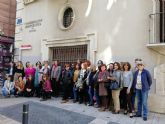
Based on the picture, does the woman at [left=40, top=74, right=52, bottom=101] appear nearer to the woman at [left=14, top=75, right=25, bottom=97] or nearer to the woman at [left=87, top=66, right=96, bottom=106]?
the woman at [left=14, top=75, right=25, bottom=97]

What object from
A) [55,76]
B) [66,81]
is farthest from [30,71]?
[66,81]

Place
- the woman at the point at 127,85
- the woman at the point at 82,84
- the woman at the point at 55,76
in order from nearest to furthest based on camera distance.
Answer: the woman at the point at 127,85 < the woman at the point at 82,84 < the woman at the point at 55,76

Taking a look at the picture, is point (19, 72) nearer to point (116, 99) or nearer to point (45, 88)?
point (45, 88)

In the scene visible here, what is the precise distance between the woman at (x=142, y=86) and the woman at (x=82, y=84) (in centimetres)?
236

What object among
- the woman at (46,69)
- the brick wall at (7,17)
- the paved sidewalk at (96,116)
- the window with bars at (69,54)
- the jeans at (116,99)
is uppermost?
the brick wall at (7,17)

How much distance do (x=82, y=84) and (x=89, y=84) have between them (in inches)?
17.7

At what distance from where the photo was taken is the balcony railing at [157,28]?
10.5 metres

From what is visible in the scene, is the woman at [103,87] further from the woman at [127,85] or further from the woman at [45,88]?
the woman at [45,88]

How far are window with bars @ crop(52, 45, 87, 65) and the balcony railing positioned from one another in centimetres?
344

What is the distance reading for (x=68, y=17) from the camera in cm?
1400

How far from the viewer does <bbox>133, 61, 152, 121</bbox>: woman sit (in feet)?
30.7

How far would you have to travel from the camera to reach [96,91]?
35.3 feet

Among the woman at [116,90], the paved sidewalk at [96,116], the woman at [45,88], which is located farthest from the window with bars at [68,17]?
the woman at [116,90]

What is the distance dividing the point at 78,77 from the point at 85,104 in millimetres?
1109
